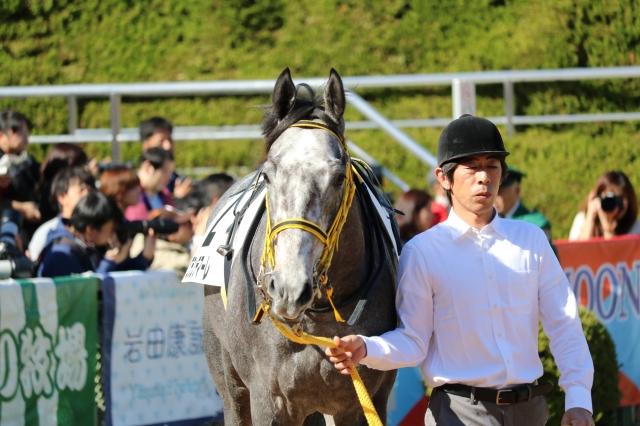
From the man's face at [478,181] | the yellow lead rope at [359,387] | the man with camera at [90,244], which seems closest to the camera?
the yellow lead rope at [359,387]

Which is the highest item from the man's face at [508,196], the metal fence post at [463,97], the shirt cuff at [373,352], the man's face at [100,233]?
the metal fence post at [463,97]

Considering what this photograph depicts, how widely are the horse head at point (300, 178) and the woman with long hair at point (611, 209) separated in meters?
5.20

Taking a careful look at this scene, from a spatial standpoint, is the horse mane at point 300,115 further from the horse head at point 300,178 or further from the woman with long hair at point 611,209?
the woman with long hair at point 611,209

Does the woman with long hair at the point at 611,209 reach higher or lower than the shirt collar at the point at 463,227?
higher

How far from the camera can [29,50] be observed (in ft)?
42.5

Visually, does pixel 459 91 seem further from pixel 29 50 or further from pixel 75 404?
pixel 29 50

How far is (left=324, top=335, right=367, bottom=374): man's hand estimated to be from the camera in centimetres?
322

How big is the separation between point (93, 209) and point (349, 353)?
3722 mm

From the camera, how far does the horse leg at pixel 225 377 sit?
4.90 meters

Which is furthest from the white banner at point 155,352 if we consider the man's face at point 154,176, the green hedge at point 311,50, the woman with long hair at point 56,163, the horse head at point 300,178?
the green hedge at point 311,50

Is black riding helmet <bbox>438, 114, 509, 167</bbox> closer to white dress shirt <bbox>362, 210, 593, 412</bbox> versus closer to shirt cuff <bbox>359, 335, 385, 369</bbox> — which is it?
white dress shirt <bbox>362, 210, 593, 412</bbox>

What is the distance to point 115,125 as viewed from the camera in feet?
29.8

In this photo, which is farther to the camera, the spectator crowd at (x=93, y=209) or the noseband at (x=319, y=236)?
the spectator crowd at (x=93, y=209)

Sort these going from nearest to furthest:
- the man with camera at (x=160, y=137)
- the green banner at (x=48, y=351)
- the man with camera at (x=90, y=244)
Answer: the green banner at (x=48, y=351)
the man with camera at (x=90, y=244)
the man with camera at (x=160, y=137)
